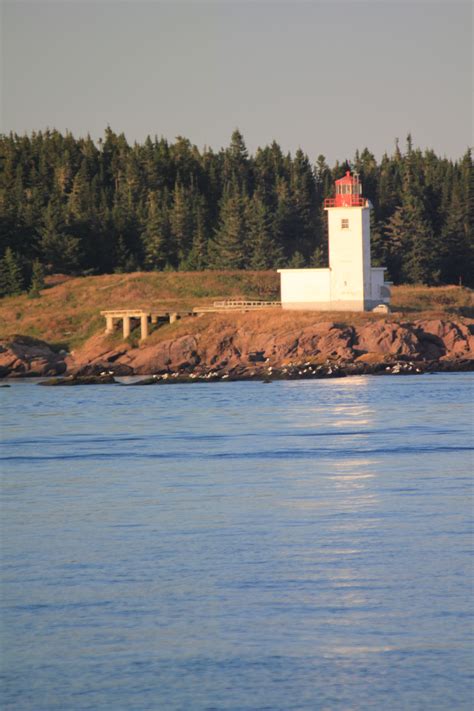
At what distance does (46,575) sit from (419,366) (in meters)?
47.7

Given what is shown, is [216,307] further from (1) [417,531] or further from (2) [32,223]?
(1) [417,531]

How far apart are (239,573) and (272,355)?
49536mm

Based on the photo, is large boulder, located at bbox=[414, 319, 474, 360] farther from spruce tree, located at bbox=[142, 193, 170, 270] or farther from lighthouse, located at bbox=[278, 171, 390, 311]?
spruce tree, located at bbox=[142, 193, 170, 270]

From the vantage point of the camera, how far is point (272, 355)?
221 feet

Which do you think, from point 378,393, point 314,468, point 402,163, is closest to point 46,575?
point 314,468

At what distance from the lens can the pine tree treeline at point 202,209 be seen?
96625 mm

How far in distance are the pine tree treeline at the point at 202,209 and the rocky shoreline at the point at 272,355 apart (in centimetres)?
2151

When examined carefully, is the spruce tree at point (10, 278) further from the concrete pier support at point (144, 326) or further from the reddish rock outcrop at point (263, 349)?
the concrete pier support at point (144, 326)

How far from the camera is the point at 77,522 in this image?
881 inches

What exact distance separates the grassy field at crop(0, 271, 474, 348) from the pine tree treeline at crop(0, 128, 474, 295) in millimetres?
5029

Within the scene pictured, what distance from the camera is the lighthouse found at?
235ft

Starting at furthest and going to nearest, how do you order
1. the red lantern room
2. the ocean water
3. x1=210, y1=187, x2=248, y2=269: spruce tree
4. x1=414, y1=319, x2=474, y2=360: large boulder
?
x1=210, y1=187, x2=248, y2=269: spruce tree
the red lantern room
x1=414, y1=319, x2=474, y2=360: large boulder
the ocean water

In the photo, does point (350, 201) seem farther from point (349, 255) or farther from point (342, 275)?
point (342, 275)

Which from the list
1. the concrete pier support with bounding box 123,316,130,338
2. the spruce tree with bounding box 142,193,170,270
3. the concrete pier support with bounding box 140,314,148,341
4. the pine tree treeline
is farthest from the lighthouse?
the spruce tree with bounding box 142,193,170,270
